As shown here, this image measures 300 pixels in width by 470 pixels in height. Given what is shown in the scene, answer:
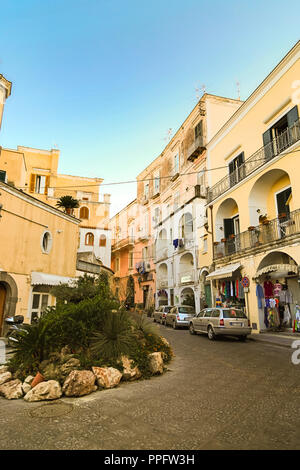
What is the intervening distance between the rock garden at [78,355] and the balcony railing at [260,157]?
504 inches

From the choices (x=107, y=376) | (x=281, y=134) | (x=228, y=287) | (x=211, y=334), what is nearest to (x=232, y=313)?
(x=211, y=334)

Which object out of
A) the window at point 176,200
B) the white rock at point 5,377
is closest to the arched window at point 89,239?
the window at point 176,200

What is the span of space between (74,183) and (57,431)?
30661 mm

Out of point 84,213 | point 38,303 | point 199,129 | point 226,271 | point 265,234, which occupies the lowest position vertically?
point 38,303

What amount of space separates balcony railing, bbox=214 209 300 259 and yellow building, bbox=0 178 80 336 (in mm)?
10998

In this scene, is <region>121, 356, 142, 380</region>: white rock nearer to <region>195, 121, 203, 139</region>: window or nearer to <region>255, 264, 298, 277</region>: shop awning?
<region>255, 264, 298, 277</region>: shop awning

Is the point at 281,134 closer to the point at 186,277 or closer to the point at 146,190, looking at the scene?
the point at 186,277

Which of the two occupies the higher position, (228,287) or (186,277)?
(186,277)

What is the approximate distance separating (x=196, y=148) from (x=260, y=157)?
9095mm

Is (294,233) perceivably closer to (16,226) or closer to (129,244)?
(16,226)

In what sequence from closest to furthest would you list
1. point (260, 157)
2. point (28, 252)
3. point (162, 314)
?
point (28, 252) → point (260, 157) → point (162, 314)

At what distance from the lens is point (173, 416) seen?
4.44 metres

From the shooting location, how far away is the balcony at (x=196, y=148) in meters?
26.0

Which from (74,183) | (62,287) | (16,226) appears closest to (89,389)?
(62,287)
